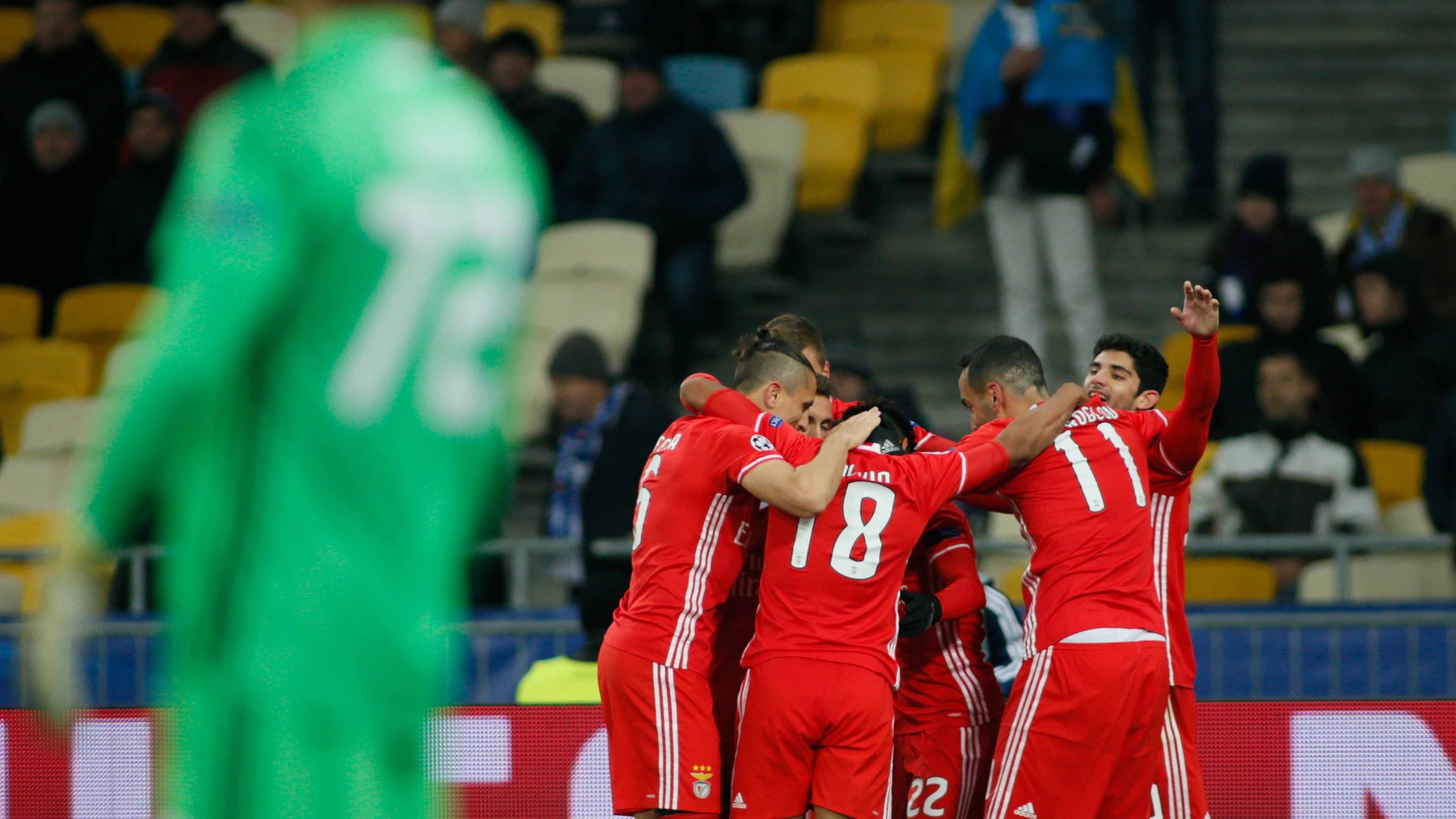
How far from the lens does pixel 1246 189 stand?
9.84 meters

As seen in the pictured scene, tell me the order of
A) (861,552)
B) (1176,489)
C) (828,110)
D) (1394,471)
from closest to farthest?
(861,552)
(1176,489)
(1394,471)
(828,110)

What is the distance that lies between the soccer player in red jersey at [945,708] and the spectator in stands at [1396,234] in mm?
4903

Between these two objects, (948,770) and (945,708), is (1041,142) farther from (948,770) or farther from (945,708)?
(948,770)

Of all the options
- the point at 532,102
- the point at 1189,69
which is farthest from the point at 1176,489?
the point at 532,102

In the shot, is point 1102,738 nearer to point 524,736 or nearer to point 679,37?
point 524,736

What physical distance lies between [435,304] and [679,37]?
37.1 feet

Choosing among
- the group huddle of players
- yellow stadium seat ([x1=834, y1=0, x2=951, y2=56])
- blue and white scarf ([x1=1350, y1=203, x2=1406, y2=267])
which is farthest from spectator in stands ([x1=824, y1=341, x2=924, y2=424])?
yellow stadium seat ([x1=834, y1=0, x2=951, y2=56])

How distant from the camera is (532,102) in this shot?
11.1 meters

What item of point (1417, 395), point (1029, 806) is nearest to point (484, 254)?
point (1029, 806)

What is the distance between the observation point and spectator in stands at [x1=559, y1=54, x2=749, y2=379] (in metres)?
10.4

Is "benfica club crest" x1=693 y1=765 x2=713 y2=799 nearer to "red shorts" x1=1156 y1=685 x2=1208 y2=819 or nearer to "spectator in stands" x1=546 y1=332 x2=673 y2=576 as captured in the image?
"red shorts" x1=1156 y1=685 x2=1208 y2=819

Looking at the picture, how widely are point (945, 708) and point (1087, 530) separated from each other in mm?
746

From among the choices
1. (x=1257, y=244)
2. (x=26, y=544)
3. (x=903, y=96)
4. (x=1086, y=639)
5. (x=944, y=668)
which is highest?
(x=903, y=96)

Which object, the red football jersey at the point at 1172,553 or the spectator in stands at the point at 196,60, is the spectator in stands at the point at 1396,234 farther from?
the spectator in stands at the point at 196,60
